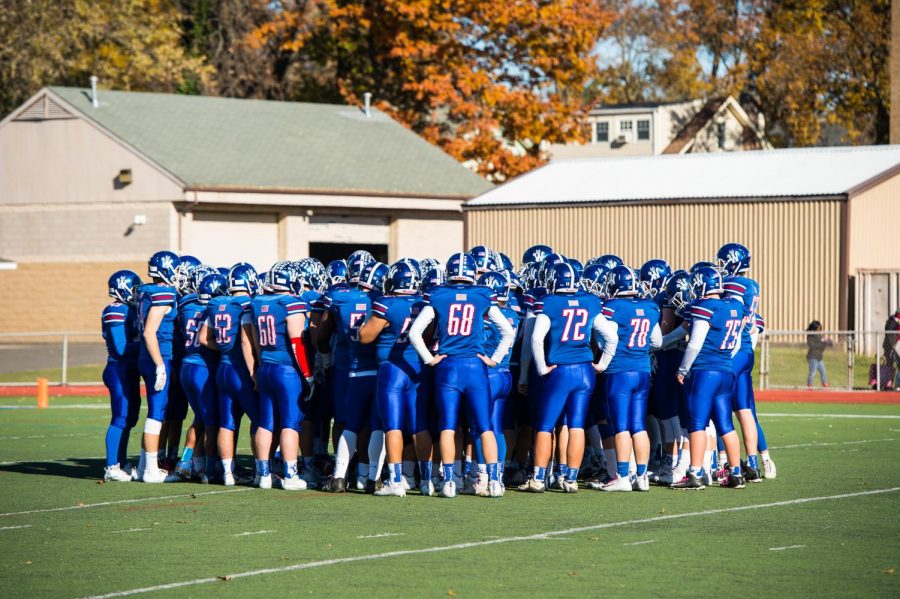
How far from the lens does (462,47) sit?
47594mm

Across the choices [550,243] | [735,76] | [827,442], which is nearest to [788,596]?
A: [827,442]

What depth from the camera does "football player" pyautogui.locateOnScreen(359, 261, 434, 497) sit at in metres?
12.9

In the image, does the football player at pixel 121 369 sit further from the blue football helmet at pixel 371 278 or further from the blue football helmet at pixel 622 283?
the blue football helmet at pixel 622 283

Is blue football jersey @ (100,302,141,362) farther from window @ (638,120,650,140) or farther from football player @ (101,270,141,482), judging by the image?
window @ (638,120,650,140)

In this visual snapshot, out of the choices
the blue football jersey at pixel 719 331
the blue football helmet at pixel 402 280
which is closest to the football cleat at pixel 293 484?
the blue football helmet at pixel 402 280

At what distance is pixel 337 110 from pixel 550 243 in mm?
10959

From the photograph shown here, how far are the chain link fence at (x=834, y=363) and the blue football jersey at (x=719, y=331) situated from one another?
13832 mm

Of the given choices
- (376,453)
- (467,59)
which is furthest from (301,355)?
(467,59)

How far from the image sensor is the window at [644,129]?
61.8 meters

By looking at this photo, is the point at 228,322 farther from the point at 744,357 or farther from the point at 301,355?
the point at 744,357

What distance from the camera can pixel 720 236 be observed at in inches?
1374

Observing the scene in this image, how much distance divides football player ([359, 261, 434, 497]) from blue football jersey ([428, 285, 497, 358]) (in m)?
0.28

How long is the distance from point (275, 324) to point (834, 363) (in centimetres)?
1740

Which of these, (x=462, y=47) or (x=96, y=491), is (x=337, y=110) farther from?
(x=96, y=491)
